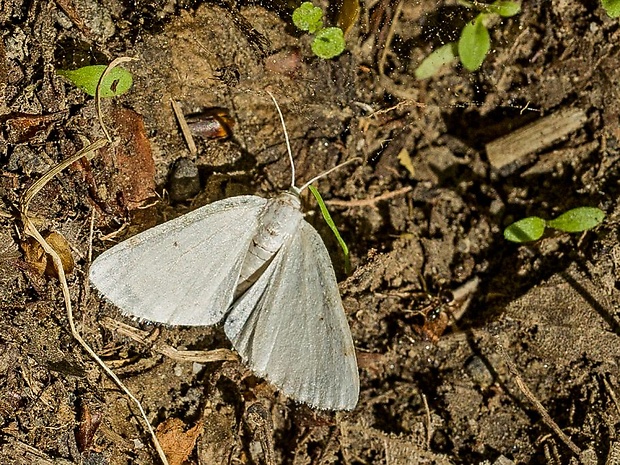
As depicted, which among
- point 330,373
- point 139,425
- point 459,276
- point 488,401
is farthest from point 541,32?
point 139,425

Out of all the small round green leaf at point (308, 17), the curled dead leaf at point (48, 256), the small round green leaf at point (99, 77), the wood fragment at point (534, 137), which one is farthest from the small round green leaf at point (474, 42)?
the curled dead leaf at point (48, 256)

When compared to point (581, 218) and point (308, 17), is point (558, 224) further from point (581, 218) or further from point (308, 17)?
point (308, 17)

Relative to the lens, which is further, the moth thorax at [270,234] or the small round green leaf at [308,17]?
the small round green leaf at [308,17]

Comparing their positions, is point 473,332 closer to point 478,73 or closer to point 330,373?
point 330,373

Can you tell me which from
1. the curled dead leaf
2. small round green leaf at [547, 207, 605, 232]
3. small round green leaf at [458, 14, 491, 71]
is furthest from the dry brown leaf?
small round green leaf at [458, 14, 491, 71]

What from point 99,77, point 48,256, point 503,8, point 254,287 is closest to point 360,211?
point 254,287

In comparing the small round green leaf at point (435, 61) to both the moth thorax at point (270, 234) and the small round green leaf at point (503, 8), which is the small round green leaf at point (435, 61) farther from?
the moth thorax at point (270, 234)

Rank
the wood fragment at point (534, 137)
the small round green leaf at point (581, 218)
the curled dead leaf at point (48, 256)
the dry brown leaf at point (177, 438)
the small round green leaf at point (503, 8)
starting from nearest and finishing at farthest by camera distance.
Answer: the curled dead leaf at point (48, 256) → the dry brown leaf at point (177, 438) → the small round green leaf at point (581, 218) → the small round green leaf at point (503, 8) → the wood fragment at point (534, 137)
